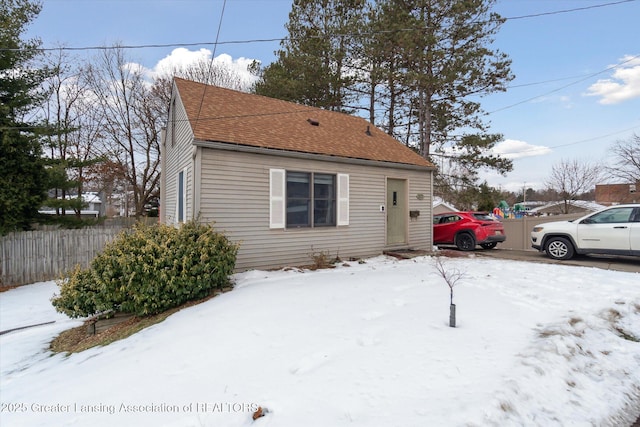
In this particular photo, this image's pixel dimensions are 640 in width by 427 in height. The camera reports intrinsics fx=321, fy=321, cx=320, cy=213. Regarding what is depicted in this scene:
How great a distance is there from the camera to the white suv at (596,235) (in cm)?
795

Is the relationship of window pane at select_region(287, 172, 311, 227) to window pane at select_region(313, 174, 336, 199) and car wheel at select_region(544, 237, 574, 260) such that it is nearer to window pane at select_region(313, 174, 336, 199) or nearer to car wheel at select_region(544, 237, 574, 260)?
window pane at select_region(313, 174, 336, 199)

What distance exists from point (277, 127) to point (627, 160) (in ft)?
102

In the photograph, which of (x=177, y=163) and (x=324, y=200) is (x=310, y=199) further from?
(x=177, y=163)

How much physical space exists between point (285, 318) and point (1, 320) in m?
7.01

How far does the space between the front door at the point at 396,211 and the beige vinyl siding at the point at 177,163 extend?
234 inches

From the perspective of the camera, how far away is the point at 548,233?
9391 mm

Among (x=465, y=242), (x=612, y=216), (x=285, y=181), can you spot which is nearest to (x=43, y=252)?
(x=285, y=181)

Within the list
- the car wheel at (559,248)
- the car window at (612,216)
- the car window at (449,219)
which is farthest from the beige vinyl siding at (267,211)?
the car window at (612,216)

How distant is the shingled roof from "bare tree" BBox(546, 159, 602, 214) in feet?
90.3

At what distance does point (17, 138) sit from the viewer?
32.6ft

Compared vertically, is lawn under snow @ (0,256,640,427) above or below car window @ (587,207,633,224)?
below

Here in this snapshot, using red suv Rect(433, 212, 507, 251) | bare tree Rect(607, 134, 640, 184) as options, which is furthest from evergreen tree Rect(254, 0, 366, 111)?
bare tree Rect(607, 134, 640, 184)

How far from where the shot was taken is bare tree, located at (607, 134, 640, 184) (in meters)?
25.2

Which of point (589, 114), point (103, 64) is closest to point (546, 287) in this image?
point (589, 114)
